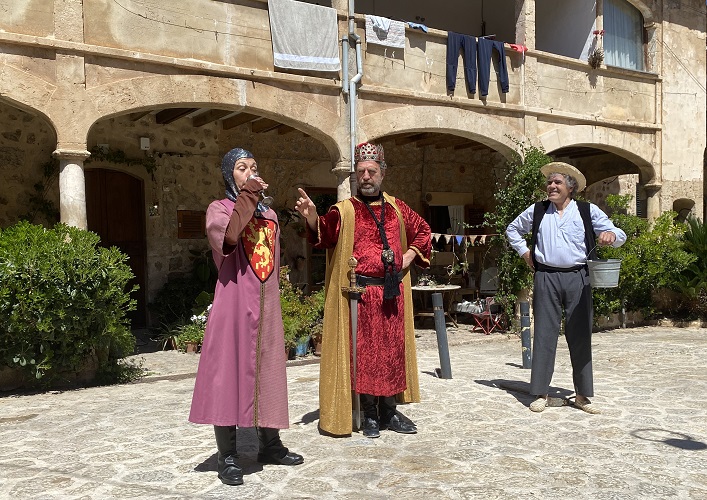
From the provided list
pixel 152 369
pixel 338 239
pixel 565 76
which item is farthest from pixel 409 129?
pixel 338 239

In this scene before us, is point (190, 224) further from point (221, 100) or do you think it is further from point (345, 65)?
point (345, 65)

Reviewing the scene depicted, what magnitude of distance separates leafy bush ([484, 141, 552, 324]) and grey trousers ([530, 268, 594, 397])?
5013 millimetres

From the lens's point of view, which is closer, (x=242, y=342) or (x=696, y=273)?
(x=242, y=342)

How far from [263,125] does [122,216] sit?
8.40ft

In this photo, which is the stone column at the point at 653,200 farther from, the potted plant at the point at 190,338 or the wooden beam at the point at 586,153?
the potted plant at the point at 190,338

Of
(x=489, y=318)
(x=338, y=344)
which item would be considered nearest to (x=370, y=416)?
(x=338, y=344)

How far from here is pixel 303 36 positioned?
8875mm

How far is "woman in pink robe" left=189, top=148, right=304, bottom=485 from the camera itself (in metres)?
3.60

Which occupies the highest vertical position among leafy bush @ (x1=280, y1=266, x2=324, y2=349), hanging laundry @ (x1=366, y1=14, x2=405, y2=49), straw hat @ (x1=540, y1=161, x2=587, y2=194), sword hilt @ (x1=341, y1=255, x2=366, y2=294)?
hanging laundry @ (x1=366, y1=14, x2=405, y2=49)

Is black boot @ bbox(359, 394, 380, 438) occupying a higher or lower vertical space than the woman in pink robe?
lower

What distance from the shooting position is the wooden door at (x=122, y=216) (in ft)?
33.8

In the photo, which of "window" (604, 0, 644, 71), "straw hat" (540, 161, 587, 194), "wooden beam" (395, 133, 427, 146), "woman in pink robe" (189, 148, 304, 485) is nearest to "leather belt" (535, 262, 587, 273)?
"straw hat" (540, 161, 587, 194)

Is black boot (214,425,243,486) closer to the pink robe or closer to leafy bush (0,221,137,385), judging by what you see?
the pink robe

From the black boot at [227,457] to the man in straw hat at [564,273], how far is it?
2.58 metres
